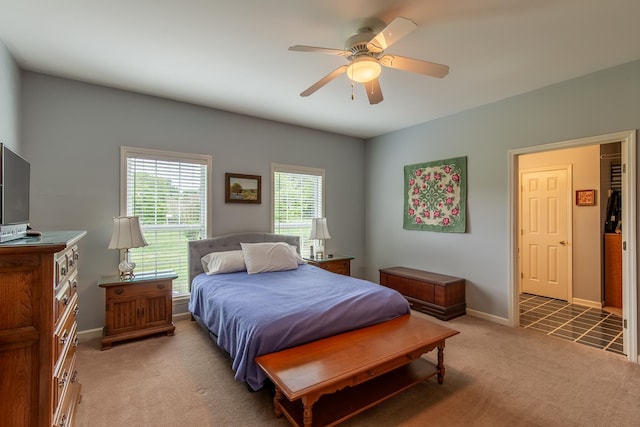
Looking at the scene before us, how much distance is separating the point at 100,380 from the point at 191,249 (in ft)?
5.38

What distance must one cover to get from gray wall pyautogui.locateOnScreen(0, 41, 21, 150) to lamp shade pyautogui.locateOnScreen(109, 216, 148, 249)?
1.07m

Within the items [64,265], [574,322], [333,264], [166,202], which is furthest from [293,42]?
[574,322]

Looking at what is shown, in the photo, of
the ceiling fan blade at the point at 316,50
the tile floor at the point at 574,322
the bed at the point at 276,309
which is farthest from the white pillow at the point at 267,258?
the tile floor at the point at 574,322

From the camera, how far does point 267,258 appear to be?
150 inches

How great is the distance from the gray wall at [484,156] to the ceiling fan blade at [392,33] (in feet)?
8.01

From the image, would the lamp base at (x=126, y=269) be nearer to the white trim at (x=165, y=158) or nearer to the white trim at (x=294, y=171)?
the white trim at (x=165, y=158)

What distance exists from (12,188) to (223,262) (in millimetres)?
2220

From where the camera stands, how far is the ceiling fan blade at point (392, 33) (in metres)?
1.77

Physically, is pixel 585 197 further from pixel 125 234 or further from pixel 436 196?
pixel 125 234

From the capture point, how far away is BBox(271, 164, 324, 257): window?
15.5 ft

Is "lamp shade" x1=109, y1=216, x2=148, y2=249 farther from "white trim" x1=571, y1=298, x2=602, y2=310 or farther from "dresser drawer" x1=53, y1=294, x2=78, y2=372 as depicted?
"white trim" x1=571, y1=298, x2=602, y2=310

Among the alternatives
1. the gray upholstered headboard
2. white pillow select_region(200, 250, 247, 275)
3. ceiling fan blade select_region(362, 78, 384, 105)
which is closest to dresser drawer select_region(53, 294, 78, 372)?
white pillow select_region(200, 250, 247, 275)

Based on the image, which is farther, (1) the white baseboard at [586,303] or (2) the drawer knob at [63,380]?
(1) the white baseboard at [586,303]

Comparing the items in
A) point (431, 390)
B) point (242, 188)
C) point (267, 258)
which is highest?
point (242, 188)
